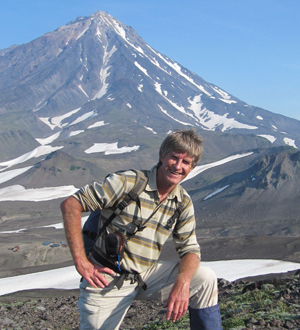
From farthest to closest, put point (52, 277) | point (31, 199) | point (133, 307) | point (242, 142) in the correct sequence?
point (242, 142), point (31, 199), point (52, 277), point (133, 307)

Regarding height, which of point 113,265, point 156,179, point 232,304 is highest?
point 156,179

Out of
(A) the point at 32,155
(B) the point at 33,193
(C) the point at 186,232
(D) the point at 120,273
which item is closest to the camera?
(D) the point at 120,273

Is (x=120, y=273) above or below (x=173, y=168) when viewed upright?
below

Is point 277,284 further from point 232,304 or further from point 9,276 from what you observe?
point 9,276

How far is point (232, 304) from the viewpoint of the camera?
6379 mm

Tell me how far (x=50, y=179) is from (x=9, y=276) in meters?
55.3

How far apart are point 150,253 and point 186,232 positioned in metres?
0.41

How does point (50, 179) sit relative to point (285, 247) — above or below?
above

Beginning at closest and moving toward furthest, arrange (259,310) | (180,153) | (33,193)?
(180,153) < (259,310) < (33,193)

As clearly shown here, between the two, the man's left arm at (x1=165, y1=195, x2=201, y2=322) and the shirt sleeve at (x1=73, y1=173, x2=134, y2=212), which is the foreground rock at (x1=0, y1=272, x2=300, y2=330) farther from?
the shirt sleeve at (x1=73, y1=173, x2=134, y2=212)

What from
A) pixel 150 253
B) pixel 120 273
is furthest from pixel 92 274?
pixel 150 253

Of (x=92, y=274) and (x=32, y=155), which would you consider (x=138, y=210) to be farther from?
(x=32, y=155)

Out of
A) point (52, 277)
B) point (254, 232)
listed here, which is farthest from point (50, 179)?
point (52, 277)

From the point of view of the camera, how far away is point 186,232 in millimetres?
3717
